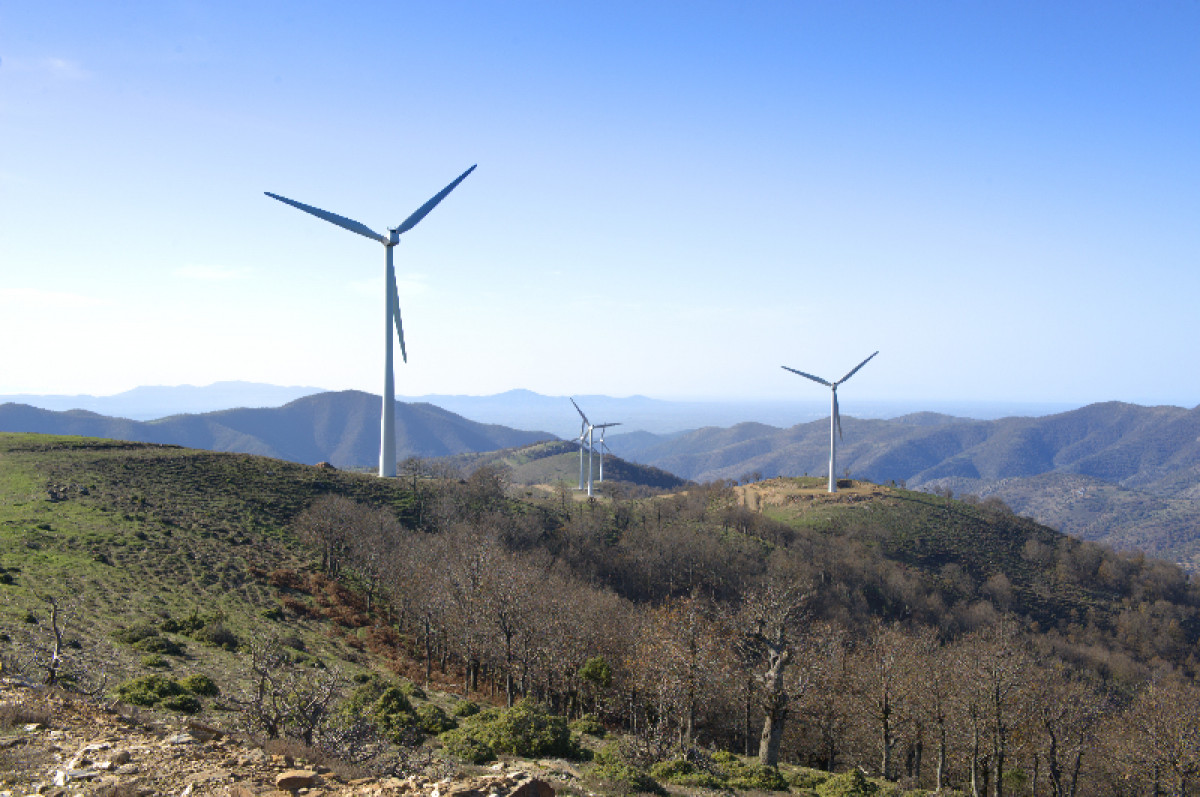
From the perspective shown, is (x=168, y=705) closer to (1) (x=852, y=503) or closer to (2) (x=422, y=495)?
(2) (x=422, y=495)

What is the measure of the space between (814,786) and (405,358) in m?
70.5

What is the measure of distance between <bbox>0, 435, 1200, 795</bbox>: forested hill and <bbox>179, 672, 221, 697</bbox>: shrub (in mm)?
1377

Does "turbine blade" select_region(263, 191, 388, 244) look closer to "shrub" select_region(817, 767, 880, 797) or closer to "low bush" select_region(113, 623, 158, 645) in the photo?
"low bush" select_region(113, 623, 158, 645)

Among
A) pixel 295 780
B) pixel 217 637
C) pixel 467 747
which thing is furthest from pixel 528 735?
pixel 217 637

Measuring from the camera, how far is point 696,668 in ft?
116

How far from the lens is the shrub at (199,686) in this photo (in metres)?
26.1

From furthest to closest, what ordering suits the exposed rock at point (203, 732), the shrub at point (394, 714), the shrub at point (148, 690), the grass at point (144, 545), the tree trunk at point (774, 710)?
the grass at point (144, 545) < the tree trunk at point (774, 710) < the shrub at point (394, 714) < the shrub at point (148, 690) < the exposed rock at point (203, 732)

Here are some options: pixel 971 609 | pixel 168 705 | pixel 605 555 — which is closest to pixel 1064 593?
pixel 971 609

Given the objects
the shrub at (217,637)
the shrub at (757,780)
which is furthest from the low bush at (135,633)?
the shrub at (757,780)

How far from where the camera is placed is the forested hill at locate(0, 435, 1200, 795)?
1389 inches

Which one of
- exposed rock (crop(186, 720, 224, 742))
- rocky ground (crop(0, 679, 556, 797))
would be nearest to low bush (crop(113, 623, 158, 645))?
rocky ground (crop(0, 679, 556, 797))

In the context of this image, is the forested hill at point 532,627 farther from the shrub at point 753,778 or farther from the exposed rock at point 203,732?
the exposed rock at point 203,732

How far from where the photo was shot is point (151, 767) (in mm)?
14328

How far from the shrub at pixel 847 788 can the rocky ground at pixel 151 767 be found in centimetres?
1434
